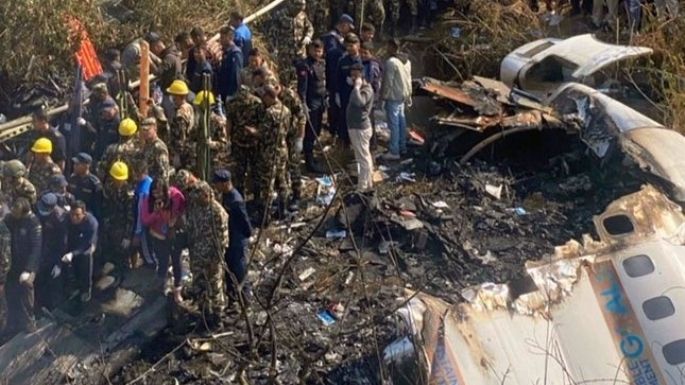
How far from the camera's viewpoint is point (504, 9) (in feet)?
56.3

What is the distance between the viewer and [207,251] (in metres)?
10.0

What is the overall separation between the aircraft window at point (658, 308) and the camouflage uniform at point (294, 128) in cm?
508

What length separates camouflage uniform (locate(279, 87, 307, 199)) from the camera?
11984 millimetres

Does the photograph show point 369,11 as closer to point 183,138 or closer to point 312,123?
point 312,123

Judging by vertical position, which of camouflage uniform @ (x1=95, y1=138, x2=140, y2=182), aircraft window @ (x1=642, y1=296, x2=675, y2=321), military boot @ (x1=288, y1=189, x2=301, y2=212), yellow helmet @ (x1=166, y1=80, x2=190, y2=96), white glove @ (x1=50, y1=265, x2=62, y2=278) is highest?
yellow helmet @ (x1=166, y1=80, x2=190, y2=96)

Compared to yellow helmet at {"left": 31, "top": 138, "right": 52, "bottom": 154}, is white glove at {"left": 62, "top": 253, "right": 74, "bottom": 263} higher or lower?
lower

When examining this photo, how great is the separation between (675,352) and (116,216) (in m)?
5.69

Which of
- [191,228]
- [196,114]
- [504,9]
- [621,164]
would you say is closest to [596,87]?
[621,164]

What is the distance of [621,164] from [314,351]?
14.2 ft

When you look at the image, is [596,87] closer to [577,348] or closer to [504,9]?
[504,9]

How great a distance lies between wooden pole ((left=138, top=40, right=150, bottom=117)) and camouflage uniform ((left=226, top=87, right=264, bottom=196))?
113 cm

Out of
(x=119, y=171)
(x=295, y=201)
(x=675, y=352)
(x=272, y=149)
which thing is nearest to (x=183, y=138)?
(x=272, y=149)

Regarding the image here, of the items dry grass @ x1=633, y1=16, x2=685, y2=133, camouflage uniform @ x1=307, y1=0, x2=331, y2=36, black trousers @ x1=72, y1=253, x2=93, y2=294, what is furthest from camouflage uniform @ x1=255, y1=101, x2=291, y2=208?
camouflage uniform @ x1=307, y1=0, x2=331, y2=36

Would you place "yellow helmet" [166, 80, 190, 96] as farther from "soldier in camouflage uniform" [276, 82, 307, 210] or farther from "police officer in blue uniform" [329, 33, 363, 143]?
"police officer in blue uniform" [329, 33, 363, 143]
